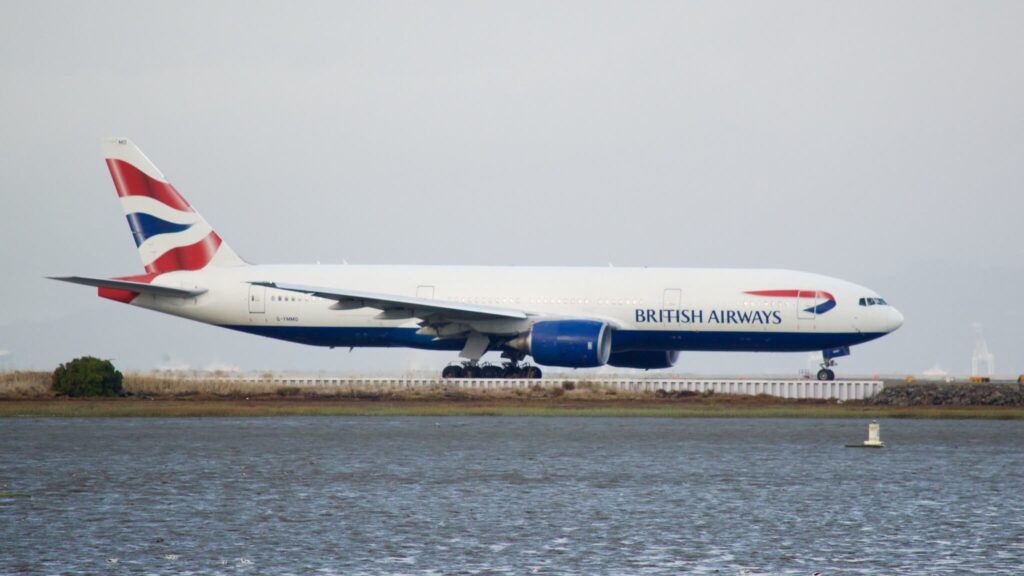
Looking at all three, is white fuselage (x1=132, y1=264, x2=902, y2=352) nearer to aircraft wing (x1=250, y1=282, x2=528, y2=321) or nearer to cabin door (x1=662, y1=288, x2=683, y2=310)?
cabin door (x1=662, y1=288, x2=683, y2=310)

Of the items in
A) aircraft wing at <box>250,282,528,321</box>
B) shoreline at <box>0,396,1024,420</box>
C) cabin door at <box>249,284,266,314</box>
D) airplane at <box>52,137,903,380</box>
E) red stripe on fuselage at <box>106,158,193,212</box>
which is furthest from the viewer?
red stripe on fuselage at <box>106,158,193,212</box>

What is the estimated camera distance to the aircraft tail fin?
167ft

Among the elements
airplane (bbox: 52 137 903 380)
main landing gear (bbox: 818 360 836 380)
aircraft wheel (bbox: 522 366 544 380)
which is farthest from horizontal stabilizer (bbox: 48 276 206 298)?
main landing gear (bbox: 818 360 836 380)

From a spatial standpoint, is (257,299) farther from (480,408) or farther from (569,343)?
(480,408)

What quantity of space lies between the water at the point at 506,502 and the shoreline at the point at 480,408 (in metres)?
5.00

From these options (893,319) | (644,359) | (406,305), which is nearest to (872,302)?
(893,319)

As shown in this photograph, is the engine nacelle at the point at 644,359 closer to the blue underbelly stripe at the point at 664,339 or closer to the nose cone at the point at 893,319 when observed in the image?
the blue underbelly stripe at the point at 664,339

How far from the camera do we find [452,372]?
47062mm

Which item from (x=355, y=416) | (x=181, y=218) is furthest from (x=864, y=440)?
(x=181, y=218)

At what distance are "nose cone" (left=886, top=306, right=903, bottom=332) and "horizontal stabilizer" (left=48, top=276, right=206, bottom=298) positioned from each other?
22917 mm

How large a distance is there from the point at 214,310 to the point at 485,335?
9.68 meters

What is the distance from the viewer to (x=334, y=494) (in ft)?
69.0

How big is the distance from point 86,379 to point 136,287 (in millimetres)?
5519

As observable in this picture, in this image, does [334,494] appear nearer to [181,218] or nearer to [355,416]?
[355,416]
